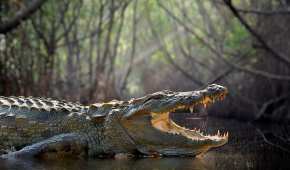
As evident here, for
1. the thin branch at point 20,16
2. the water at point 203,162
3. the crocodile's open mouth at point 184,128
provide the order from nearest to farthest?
1. the water at point 203,162
2. the crocodile's open mouth at point 184,128
3. the thin branch at point 20,16

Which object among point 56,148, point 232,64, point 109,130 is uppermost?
point 232,64

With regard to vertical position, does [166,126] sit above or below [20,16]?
below

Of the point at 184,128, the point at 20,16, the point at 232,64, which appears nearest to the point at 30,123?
the point at 184,128

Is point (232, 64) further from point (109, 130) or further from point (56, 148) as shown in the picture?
point (56, 148)

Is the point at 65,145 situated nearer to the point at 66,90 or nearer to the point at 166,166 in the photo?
the point at 166,166

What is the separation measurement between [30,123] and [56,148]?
48cm

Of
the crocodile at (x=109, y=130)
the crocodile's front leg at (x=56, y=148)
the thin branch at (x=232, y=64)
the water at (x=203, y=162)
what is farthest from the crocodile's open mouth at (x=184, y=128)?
the thin branch at (x=232, y=64)

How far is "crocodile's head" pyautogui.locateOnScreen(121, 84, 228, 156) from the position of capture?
5.55 m

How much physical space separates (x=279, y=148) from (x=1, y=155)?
2796 millimetres

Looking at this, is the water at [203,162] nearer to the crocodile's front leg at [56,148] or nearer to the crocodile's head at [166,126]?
the crocodile's head at [166,126]

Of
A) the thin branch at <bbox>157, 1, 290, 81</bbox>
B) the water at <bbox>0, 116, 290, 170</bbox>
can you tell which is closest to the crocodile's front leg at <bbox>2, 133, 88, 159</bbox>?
the water at <bbox>0, 116, 290, 170</bbox>

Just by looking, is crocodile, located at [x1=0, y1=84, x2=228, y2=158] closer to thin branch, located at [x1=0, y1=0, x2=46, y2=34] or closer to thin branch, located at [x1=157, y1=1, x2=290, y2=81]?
thin branch, located at [x1=157, y1=1, x2=290, y2=81]

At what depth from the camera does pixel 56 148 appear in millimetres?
5684

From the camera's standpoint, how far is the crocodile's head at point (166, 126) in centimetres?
555
